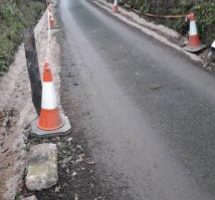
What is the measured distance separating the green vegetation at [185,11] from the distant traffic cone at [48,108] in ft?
19.1

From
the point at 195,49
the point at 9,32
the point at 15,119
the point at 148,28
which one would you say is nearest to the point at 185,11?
the point at 148,28

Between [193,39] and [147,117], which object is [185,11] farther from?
[147,117]

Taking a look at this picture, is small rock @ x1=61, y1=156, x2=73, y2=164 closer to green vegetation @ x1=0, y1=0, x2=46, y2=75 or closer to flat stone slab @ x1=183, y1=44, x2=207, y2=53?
green vegetation @ x1=0, y1=0, x2=46, y2=75

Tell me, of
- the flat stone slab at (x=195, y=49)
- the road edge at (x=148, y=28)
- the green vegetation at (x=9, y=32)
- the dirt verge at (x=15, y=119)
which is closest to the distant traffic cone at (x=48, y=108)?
the dirt verge at (x=15, y=119)

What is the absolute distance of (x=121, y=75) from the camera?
9.88m

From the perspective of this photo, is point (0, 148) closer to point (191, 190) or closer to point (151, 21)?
point (191, 190)

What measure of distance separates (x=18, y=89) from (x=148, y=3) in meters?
10.1

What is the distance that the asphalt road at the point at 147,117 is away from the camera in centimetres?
521

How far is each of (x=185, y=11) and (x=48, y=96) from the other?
27.9 feet

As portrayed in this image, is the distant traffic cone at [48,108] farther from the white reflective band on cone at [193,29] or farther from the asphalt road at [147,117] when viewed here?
the white reflective band on cone at [193,29]

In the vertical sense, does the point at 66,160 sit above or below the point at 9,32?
above

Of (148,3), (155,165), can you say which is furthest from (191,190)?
(148,3)

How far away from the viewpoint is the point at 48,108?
6625 mm

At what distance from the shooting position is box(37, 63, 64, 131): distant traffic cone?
6555mm
